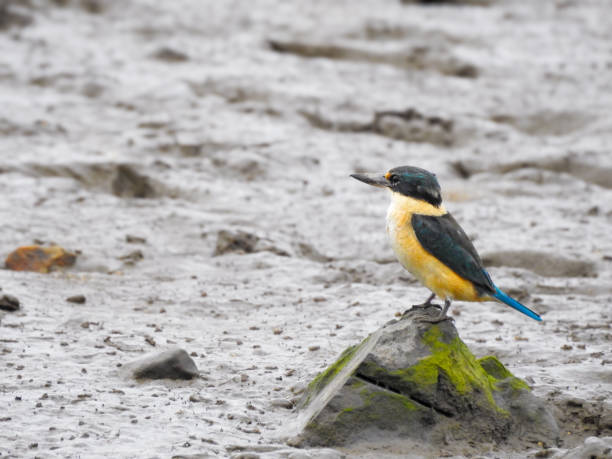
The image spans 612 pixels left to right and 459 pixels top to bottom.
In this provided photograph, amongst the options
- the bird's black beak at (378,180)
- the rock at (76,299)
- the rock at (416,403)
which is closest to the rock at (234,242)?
the rock at (76,299)

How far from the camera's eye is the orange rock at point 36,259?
6.38 meters

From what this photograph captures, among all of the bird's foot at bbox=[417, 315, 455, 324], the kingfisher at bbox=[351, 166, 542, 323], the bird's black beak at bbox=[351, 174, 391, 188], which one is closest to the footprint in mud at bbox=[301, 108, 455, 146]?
the bird's black beak at bbox=[351, 174, 391, 188]

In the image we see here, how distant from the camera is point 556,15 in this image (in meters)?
14.2

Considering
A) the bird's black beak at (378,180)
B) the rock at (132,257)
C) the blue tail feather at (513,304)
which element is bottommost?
the rock at (132,257)

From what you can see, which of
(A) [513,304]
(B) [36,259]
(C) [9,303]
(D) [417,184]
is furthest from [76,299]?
(A) [513,304]

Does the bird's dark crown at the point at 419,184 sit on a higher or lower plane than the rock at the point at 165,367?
higher

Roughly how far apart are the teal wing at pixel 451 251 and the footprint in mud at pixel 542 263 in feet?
8.99

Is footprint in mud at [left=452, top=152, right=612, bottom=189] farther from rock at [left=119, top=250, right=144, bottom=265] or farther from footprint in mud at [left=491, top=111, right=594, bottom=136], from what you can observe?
rock at [left=119, top=250, right=144, bottom=265]

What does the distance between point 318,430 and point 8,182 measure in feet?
16.0

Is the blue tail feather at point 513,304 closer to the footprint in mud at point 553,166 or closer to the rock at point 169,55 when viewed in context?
the footprint in mud at point 553,166

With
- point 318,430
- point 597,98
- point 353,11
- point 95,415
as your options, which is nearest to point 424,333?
point 318,430

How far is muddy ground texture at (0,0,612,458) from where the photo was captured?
4527 mm

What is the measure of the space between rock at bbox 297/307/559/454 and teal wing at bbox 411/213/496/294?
25cm

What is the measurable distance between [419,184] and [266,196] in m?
3.90
